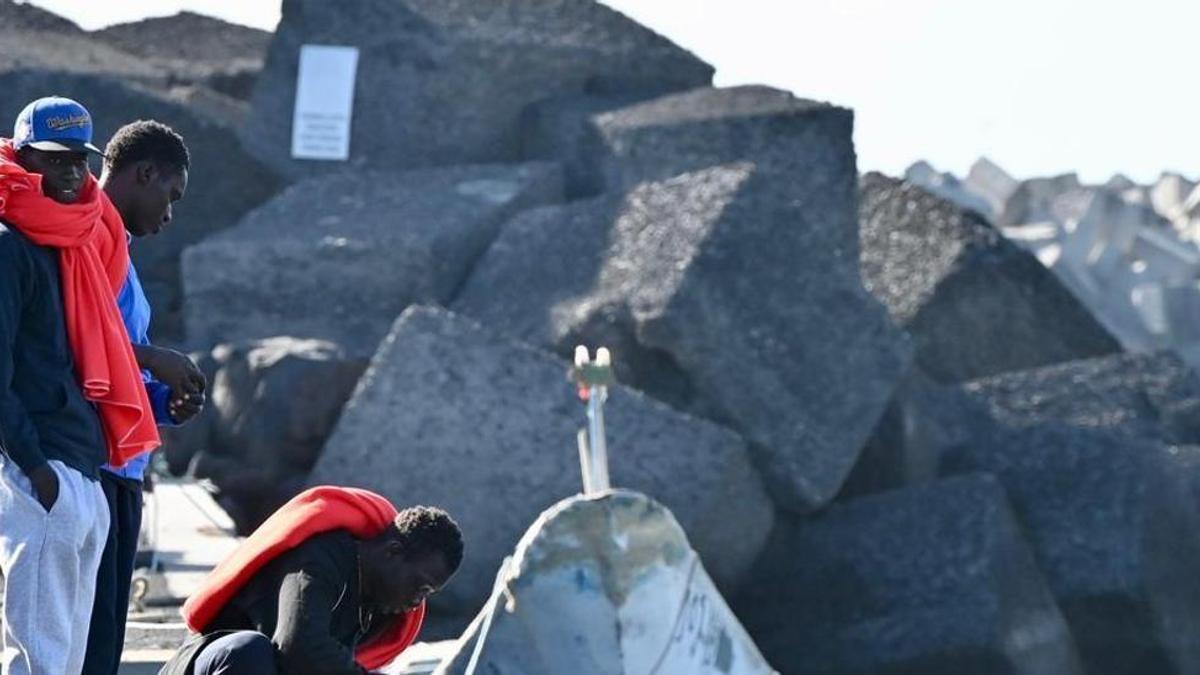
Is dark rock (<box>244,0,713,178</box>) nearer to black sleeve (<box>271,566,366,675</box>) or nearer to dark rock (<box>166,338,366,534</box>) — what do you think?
dark rock (<box>166,338,366,534</box>)

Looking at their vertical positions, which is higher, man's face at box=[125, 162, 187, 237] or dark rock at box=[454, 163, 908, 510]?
man's face at box=[125, 162, 187, 237]

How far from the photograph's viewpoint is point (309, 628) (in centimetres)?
456

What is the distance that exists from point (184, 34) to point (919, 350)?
14.8ft

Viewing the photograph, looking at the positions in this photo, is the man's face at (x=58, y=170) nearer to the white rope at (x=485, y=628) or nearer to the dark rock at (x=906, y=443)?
the white rope at (x=485, y=628)

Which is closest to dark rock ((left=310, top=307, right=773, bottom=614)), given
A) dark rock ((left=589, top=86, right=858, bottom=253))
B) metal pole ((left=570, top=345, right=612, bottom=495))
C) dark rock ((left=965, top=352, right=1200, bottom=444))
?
dark rock ((left=965, top=352, right=1200, bottom=444))

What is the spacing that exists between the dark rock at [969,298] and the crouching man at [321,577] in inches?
239

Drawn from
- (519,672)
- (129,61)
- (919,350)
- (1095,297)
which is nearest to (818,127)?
(919,350)

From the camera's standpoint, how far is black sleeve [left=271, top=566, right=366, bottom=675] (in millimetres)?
4543

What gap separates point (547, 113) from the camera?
36.6ft

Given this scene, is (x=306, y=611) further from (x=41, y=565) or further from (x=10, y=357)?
(x=10, y=357)

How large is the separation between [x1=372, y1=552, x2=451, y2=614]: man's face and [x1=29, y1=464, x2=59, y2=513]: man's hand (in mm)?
616

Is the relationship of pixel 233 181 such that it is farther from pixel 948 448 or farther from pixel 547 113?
pixel 948 448

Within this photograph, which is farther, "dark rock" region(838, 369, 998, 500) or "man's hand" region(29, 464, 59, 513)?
"dark rock" region(838, 369, 998, 500)

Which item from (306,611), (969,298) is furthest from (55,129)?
(969,298)
